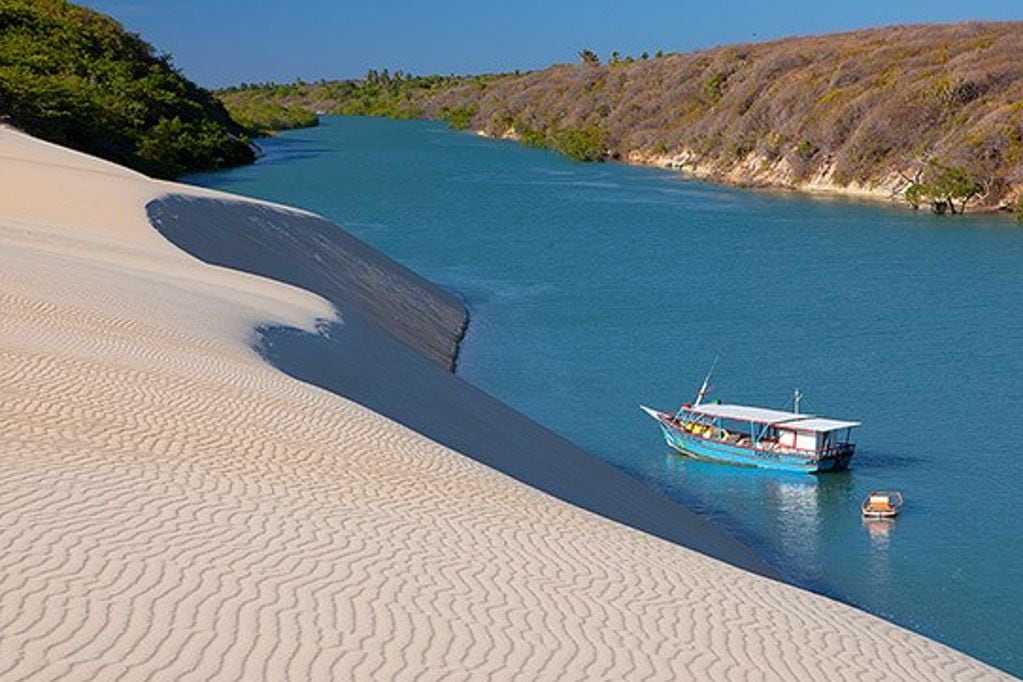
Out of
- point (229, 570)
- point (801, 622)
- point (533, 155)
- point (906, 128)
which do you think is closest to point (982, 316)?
point (801, 622)

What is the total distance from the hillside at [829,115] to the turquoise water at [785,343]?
548 cm

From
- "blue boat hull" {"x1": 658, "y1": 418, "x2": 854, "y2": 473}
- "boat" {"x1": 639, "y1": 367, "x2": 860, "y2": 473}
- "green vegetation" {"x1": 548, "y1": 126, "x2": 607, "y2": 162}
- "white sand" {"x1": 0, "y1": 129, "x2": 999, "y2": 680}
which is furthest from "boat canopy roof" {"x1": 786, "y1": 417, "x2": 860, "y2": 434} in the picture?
"green vegetation" {"x1": 548, "y1": 126, "x2": 607, "y2": 162}

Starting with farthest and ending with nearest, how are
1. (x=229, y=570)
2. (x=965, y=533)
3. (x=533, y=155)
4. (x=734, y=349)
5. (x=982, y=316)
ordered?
(x=533, y=155), (x=982, y=316), (x=734, y=349), (x=965, y=533), (x=229, y=570)

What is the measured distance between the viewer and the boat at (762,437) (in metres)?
23.8

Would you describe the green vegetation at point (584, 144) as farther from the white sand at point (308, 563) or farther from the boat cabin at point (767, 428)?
the white sand at point (308, 563)

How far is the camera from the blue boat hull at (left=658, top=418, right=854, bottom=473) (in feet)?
78.1

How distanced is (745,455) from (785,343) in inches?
379

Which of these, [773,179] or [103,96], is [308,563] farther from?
[773,179]

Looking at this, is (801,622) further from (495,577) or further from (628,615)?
(495,577)

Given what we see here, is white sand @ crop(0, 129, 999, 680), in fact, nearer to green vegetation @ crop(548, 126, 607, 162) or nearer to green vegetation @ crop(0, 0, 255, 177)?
green vegetation @ crop(0, 0, 255, 177)

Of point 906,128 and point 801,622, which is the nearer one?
point 801,622

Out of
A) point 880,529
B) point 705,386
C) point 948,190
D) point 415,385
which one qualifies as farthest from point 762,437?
point 948,190

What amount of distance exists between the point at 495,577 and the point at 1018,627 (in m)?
10.3

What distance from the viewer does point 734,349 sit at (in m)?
32.9
